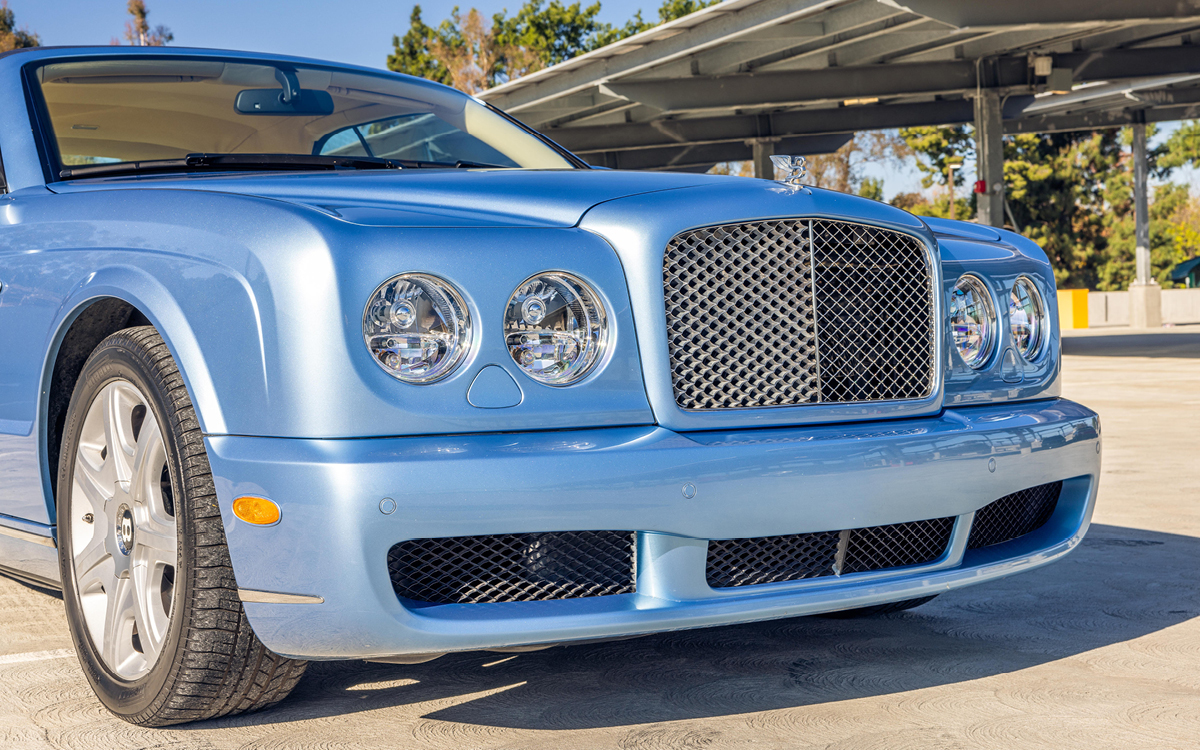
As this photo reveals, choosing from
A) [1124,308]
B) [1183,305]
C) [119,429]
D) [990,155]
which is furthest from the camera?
[1183,305]

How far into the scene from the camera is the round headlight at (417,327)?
7.67 ft

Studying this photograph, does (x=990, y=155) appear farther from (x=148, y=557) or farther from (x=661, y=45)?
(x=148, y=557)

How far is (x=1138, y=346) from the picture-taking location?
21578 mm

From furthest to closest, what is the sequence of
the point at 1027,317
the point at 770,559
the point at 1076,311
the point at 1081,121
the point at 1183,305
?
the point at 1183,305
the point at 1076,311
the point at 1081,121
the point at 1027,317
the point at 770,559

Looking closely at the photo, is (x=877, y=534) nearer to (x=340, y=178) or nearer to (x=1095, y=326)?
(x=340, y=178)

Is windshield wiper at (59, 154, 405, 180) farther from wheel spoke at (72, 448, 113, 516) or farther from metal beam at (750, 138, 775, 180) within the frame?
metal beam at (750, 138, 775, 180)

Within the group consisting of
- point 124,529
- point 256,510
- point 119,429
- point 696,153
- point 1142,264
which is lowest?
point 1142,264

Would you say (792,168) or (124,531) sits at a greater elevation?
(792,168)

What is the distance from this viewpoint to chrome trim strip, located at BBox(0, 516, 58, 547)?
306 centimetres

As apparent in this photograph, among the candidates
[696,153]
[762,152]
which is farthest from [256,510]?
[696,153]

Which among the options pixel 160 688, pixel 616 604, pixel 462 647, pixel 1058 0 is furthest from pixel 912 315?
pixel 1058 0

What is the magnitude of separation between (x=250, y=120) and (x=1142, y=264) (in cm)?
3340

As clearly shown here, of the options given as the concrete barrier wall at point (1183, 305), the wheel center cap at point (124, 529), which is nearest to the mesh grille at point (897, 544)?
the wheel center cap at point (124, 529)

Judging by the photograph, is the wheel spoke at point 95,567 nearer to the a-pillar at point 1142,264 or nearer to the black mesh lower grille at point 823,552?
the black mesh lower grille at point 823,552
